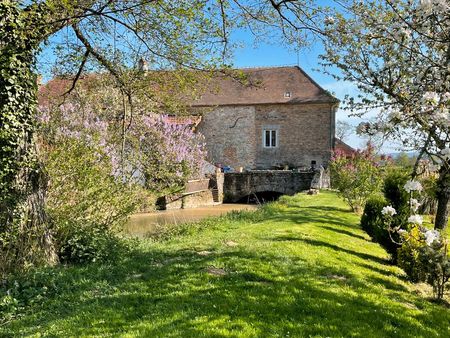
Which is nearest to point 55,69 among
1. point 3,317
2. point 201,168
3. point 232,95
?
point 3,317

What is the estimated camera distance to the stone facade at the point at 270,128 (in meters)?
30.1

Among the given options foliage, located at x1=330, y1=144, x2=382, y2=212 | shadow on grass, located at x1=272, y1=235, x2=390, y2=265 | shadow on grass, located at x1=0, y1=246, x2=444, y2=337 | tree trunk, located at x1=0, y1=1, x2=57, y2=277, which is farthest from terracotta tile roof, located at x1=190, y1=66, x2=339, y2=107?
shadow on grass, located at x1=0, y1=246, x2=444, y2=337

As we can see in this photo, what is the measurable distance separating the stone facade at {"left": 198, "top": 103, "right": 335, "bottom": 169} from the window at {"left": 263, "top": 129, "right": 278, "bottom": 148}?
172 mm

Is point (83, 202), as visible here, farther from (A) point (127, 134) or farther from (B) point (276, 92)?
(B) point (276, 92)

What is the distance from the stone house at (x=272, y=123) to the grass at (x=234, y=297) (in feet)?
74.7

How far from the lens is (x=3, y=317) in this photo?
14.1 ft

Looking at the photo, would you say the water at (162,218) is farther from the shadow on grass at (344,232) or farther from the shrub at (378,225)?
the shrub at (378,225)

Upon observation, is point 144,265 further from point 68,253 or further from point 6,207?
point 6,207

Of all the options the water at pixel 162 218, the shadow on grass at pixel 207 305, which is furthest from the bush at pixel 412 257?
the water at pixel 162 218

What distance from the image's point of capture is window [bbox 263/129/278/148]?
31.5 metres

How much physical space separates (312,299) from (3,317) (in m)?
3.38

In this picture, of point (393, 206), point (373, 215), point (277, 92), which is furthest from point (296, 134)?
point (393, 206)

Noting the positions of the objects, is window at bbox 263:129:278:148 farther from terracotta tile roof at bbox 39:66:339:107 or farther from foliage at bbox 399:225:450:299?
foliage at bbox 399:225:450:299

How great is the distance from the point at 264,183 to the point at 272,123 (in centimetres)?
594
